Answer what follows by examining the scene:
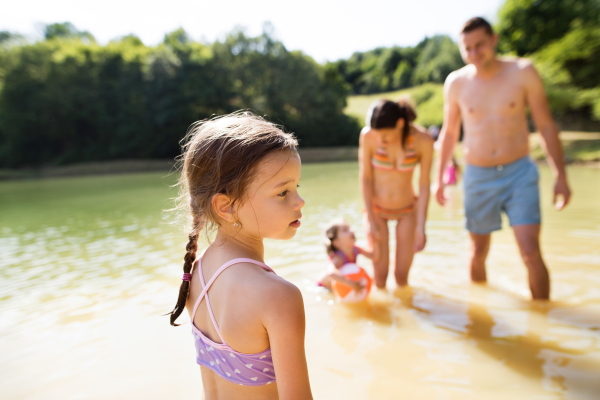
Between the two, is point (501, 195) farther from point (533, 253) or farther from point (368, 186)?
point (368, 186)

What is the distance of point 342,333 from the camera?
388 centimetres

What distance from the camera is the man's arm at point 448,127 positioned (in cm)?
447

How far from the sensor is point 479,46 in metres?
4.03

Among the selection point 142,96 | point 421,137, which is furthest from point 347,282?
point 142,96

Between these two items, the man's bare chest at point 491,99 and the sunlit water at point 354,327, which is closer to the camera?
the sunlit water at point 354,327

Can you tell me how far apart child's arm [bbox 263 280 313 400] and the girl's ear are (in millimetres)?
362

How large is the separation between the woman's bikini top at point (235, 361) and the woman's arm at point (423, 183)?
3082mm

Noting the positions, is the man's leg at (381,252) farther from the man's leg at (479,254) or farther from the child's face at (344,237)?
the man's leg at (479,254)

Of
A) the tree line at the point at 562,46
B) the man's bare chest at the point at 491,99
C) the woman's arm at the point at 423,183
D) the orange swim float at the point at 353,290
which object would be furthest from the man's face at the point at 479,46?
the tree line at the point at 562,46

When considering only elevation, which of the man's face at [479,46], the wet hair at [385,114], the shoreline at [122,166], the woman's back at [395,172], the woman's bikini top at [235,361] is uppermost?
the man's face at [479,46]

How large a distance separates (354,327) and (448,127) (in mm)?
2237

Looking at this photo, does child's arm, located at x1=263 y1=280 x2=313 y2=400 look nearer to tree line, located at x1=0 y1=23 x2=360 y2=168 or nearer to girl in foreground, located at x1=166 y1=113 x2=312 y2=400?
girl in foreground, located at x1=166 y1=113 x2=312 y2=400

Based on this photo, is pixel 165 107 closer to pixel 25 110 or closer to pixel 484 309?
pixel 25 110

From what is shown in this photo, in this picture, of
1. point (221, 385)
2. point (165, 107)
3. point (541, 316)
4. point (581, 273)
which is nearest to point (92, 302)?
point (221, 385)
